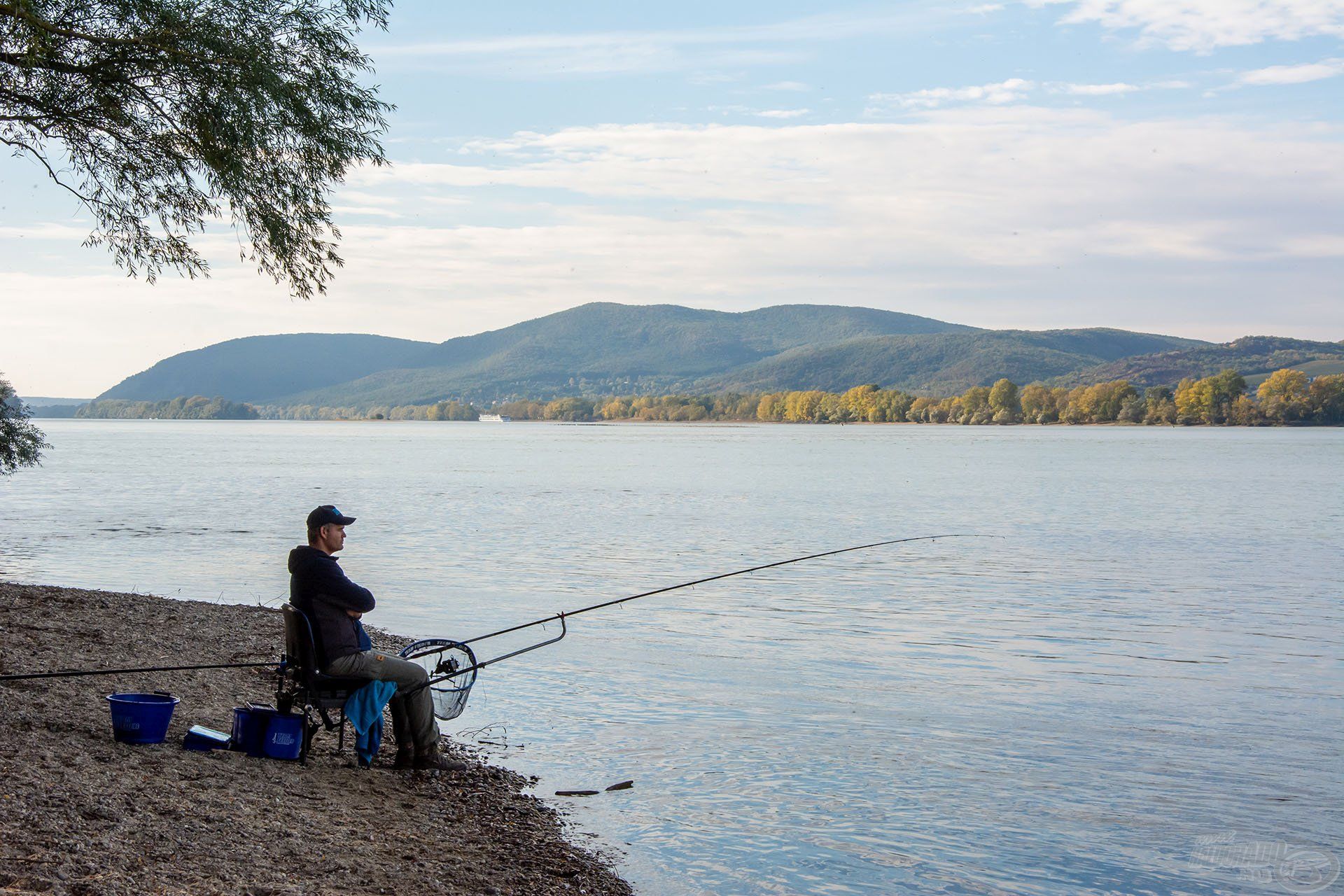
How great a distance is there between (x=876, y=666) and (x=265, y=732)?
738 centimetres

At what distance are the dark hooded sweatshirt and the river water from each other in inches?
74.2

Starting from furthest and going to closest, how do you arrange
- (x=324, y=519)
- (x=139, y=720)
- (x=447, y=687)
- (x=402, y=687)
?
1. (x=447, y=687)
2. (x=402, y=687)
3. (x=324, y=519)
4. (x=139, y=720)

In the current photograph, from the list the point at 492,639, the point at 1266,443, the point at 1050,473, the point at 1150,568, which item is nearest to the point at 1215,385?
the point at 1266,443

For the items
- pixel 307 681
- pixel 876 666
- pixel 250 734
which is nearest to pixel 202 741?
pixel 250 734

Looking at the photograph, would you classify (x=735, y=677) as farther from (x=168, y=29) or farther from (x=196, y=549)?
(x=196, y=549)

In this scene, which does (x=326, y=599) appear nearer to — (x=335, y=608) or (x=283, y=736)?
(x=335, y=608)

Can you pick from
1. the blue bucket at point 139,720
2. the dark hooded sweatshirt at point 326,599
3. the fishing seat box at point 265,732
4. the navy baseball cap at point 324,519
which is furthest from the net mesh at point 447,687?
the blue bucket at point 139,720

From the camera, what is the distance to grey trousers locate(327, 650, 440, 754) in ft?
25.4

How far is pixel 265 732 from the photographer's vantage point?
7.82m

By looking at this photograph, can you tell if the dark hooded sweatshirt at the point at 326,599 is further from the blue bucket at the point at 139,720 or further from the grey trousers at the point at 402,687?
the blue bucket at the point at 139,720

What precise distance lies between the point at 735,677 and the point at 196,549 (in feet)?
52.1

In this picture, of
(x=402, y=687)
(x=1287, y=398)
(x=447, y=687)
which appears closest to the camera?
(x=402, y=687)

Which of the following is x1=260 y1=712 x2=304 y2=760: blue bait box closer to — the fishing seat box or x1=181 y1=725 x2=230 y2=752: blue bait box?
the fishing seat box

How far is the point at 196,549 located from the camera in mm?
24859
